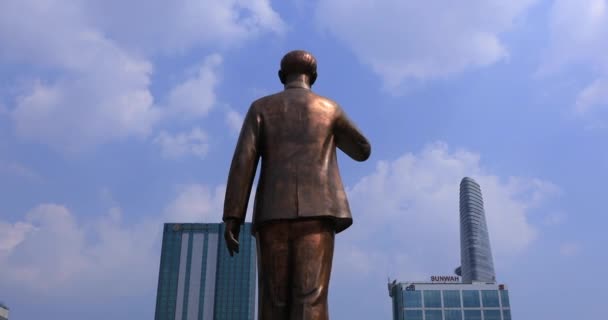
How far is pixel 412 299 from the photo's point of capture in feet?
275

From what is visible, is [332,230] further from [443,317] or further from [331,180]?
[443,317]

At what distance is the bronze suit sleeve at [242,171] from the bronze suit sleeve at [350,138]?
819 millimetres

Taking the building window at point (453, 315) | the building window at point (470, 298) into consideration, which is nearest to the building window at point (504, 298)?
the building window at point (470, 298)

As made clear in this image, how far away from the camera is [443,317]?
8175 centimetres

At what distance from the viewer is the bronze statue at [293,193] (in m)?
5.30

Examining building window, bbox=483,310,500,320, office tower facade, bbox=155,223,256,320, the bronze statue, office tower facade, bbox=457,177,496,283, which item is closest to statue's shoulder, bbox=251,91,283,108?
the bronze statue

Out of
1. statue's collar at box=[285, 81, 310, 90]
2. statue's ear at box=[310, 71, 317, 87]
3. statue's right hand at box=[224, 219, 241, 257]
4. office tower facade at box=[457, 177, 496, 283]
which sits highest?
office tower facade at box=[457, 177, 496, 283]

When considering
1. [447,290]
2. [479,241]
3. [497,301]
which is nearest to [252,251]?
[447,290]

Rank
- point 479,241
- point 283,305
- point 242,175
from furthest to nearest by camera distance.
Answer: point 479,241
point 242,175
point 283,305

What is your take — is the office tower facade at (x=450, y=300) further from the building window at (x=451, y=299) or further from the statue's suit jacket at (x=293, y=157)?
the statue's suit jacket at (x=293, y=157)

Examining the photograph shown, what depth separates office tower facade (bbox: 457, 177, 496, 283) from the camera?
122 m

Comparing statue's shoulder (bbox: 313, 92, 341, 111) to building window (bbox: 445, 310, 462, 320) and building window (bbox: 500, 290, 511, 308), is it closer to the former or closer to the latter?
building window (bbox: 445, 310, 462, 320)

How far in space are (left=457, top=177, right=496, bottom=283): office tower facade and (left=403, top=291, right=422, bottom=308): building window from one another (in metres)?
40.1

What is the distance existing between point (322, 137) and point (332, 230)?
0.91 m
